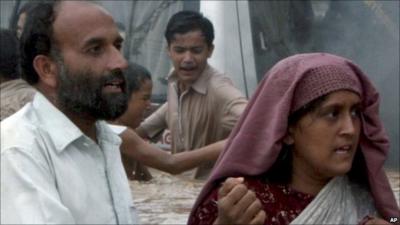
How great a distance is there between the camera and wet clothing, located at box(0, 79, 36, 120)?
412 cm

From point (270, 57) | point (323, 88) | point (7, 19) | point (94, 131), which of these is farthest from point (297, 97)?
point (7, 19)

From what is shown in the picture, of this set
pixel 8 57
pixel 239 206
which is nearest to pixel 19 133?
pixel 239 206

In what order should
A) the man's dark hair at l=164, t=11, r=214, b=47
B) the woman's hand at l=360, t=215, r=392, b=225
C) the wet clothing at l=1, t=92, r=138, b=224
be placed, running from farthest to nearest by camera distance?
the man's dark hair at l=164, t=11, r=214, b=47 < the woman's hand at l=360, t=215, r=392, b=225 < the wet clothing at l=1, t=92, r=138, b=224

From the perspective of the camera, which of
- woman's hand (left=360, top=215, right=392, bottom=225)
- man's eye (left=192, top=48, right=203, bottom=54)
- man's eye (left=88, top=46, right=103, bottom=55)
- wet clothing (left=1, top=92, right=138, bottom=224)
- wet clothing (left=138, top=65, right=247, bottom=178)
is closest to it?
wet clothing (left=1, top=92, right=138, bottom=224)

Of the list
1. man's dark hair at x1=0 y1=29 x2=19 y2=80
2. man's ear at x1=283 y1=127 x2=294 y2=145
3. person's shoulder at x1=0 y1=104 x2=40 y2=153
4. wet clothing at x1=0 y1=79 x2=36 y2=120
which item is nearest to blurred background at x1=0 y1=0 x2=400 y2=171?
man's dark hair at x1=0 y1=29 x2=19 y2=80

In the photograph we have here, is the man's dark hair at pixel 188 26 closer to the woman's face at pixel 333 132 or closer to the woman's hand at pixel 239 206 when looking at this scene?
the woman's face at pixel 333 132

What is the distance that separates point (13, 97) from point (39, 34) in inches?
60.3

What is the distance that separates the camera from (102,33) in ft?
8.88

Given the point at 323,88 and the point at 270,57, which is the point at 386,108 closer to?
the point at 270,57

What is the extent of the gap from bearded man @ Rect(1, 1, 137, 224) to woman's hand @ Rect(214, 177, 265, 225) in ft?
0.74

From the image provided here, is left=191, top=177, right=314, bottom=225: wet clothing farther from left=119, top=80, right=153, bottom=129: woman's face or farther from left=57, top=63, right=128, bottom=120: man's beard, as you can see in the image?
left=119, top=80, right=153, bottom=129: woman's face

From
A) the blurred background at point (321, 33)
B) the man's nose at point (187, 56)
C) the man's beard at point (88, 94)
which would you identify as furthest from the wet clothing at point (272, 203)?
the blurred background at point (321, 33)

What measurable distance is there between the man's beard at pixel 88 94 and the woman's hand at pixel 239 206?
35cm

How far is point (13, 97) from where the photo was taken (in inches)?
166
